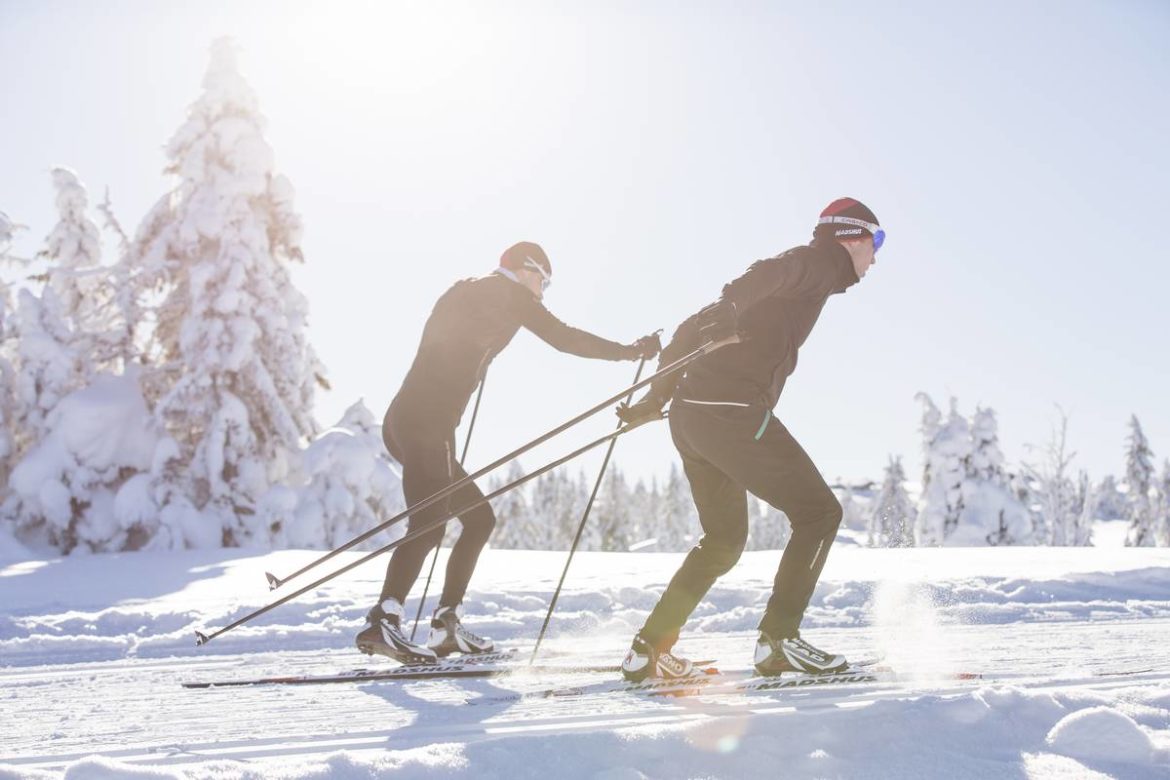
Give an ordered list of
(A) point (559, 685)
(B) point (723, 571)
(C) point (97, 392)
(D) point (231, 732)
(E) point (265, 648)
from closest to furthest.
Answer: (D) point (231, 732), (A) point (559, 685), (B) point (723, 571), (E) point (265, 648), (C) point (97, 392)

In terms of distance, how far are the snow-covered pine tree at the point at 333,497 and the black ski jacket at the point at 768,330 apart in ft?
43.8

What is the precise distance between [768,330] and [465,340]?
1921mm

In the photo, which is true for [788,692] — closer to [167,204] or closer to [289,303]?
[289,303]

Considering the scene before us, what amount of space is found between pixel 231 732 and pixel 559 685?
1.57m

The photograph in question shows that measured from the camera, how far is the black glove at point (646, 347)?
4.84 meters

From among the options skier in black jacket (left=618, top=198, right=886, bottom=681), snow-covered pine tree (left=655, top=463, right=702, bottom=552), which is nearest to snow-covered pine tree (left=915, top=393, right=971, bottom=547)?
skier in black jacket (left=618, top=198, right=886, bottom=681)

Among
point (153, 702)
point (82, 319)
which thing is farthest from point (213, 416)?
point (153, 702)

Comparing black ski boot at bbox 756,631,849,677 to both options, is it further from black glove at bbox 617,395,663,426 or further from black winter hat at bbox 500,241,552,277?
black winter hat at bbox 500,241,552,277

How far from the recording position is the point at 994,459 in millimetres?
31562

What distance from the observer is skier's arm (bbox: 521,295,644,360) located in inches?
189

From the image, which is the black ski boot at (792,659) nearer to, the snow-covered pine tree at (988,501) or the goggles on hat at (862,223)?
the goggles on hat at (862,223)

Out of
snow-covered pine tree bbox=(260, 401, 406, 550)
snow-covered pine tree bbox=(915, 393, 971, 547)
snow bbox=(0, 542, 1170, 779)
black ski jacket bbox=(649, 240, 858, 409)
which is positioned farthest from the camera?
snow-covered pine tree bbox=(915, 393, 971, 547)

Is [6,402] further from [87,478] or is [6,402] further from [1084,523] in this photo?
[1084,523]

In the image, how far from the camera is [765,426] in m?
3.88
